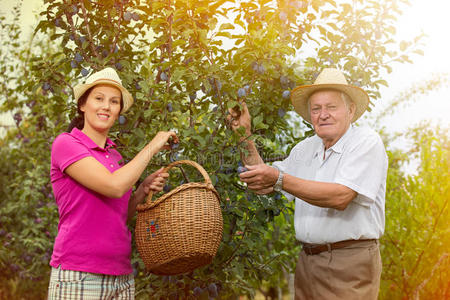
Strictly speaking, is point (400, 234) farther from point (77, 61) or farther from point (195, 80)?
point (77, 61)

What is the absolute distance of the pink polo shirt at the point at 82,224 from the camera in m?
1.83

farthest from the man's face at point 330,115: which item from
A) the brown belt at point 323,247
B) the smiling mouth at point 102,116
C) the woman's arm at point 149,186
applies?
the smiling mouth at point 102,116

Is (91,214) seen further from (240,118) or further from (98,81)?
(240,118)

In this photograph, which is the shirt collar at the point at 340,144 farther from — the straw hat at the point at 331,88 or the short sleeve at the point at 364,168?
the straw hat at the point at 331,88

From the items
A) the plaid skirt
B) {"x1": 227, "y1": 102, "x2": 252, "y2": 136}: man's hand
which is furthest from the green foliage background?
the plaid skirt

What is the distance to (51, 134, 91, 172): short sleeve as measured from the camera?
1820 millimetres

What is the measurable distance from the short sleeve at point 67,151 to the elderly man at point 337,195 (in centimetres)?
73

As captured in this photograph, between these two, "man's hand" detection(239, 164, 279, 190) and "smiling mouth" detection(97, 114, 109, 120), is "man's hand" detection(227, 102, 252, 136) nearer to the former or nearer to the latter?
"man's hand" detection(239, 164, 279, 190)

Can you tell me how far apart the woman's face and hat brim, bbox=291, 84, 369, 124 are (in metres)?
0.92

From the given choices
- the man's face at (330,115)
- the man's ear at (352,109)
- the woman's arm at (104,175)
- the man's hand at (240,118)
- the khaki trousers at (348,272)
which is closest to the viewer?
the woman's arm at (104,175)

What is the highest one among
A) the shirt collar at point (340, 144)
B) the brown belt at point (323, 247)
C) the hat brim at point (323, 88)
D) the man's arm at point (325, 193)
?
the hat brim at point (323, 88)

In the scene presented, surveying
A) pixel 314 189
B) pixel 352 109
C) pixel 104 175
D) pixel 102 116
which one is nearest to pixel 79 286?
pixel 104 175

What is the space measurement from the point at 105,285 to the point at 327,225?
3.47ft

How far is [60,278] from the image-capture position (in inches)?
71.9
